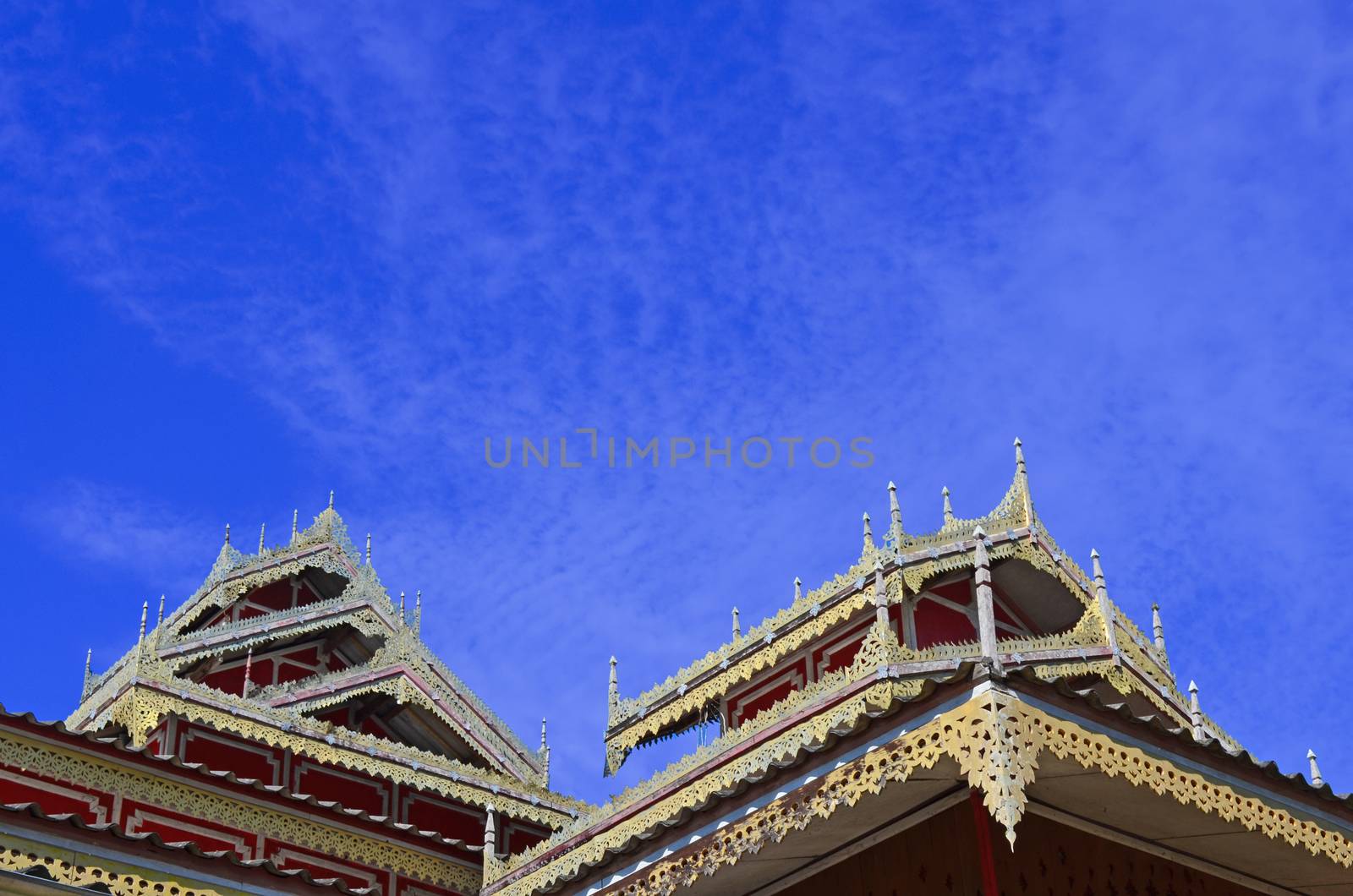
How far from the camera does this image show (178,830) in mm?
20906

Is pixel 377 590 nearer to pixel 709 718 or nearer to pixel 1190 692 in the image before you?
pixel 709 718

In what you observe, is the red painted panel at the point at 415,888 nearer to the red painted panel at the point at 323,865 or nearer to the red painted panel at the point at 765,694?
the red painted panel at the point at 323,865

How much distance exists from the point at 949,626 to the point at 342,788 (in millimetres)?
9353

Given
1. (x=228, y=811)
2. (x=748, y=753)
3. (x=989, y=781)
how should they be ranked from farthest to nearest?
(x=228, y=811) < (x=748, y=753) < (x=989, y=781)

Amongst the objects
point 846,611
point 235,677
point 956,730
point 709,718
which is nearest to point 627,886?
point 956,730

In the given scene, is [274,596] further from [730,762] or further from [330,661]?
[730,762]

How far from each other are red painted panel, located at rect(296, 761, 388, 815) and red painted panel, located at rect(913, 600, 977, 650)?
27.8 ft

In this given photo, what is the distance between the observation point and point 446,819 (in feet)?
84.4

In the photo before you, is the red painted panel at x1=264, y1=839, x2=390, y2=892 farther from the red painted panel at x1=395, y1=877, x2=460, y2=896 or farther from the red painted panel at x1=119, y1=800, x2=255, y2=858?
the red painted panel at x1=119, y1=800, x2=255, y2=858

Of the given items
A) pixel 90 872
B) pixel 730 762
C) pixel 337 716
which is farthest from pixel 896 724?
pixel 337 716

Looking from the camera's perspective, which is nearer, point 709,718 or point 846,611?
point 846,611

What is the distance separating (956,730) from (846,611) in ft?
39.3

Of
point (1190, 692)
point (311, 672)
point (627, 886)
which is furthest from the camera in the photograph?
point (311, 672)

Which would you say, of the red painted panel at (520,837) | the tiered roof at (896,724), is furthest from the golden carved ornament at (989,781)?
the red painted panel at (520,837)
